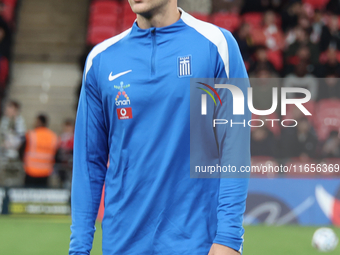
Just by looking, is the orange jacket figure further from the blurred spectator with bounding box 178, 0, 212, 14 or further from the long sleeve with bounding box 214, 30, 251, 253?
the long sleeve with bounding box 214, 30, 251, 253

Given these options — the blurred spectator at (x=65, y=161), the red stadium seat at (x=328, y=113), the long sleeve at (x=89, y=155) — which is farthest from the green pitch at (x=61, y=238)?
the long sleeve at (x=89, y=155)

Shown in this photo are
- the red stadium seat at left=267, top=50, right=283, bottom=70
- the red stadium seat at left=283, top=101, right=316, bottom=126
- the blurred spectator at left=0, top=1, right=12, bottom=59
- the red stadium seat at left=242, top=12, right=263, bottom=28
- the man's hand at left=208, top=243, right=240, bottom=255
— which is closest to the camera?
the man's hand at left=208, top=243, right=240, bottom=255

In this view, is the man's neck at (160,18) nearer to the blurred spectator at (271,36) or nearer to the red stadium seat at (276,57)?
the red stadium seat at (276,57)

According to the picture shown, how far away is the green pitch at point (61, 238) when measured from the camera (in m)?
6.83

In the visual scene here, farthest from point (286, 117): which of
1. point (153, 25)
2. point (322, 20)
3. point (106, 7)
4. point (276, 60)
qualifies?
point (153, 25)

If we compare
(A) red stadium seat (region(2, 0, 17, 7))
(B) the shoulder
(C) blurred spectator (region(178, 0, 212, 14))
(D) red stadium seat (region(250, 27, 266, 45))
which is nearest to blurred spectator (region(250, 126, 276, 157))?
(D) red stadium seat (region(250, 27, 266, 45))

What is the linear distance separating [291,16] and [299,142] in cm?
428

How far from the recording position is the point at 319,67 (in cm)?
1053

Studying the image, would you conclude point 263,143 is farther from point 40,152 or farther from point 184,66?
point 184,66

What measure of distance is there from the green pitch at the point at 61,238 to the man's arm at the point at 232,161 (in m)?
4.95

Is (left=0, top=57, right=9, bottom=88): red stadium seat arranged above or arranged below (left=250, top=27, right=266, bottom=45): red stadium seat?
below

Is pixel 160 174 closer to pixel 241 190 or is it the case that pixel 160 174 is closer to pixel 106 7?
pixel 241 190

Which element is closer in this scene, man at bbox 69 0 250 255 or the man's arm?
Result: the man's arm

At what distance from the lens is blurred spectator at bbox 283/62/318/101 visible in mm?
10133
